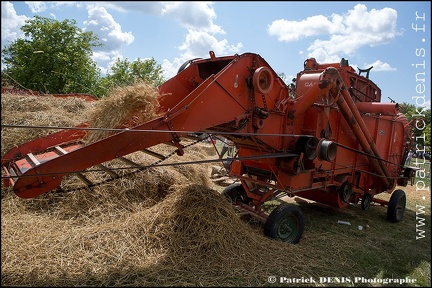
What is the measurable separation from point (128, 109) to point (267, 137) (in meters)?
2.24

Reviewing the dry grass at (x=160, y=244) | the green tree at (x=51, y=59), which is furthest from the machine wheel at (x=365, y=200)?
the green tree at (x=51, y=59)

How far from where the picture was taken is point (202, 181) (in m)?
7.61

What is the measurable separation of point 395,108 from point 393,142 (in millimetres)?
2157

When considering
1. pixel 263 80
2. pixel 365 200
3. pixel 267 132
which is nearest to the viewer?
pixel 263 80

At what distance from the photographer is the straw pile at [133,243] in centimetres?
364

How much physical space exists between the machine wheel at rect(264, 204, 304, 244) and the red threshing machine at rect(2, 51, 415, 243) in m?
0.02

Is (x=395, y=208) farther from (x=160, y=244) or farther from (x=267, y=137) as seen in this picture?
(x=160, y=244)

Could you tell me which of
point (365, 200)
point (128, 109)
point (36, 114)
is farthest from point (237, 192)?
point (36, 114)

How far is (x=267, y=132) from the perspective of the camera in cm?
507

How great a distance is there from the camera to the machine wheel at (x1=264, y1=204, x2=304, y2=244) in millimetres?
5148

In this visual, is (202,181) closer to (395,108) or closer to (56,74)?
(395,108)

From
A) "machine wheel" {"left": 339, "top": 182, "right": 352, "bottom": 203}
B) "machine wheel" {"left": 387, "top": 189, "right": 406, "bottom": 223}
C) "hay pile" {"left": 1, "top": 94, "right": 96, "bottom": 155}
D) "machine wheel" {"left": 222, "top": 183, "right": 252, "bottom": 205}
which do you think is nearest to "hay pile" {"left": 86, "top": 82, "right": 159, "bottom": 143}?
"hay pile" {"left": 1, "top": 94, "right": 96, "bottom": 155}

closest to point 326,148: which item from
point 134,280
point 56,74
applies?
point 134,280

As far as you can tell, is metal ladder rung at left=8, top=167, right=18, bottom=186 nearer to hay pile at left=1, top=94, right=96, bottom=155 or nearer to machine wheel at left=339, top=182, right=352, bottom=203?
hay pile at left=1, top=94, right=96, bottom=155
